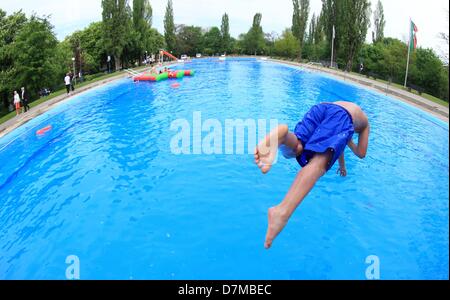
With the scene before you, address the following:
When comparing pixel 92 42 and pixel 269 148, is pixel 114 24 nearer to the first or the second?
pixel 92 42

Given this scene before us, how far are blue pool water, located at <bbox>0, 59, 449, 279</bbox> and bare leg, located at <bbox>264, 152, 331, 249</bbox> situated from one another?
0.89 metres

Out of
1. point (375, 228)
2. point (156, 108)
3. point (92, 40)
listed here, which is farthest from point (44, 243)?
point (92, 40)

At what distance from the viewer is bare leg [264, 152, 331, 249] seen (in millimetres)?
2541

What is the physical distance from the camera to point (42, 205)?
7.75 meters

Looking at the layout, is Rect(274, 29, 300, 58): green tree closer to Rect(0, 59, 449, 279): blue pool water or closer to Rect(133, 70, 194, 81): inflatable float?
Rect(133, 70, 194, 81): inflatable float

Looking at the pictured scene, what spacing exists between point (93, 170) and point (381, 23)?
45.7 m

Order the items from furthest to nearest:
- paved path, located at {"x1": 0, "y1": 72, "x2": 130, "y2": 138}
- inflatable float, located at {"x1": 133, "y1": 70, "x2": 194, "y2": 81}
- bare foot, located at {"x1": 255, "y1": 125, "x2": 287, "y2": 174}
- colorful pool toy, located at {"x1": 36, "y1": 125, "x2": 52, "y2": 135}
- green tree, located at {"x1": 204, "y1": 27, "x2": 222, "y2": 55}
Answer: green tree, located at {"x1": 204, "y1": 27, "x2": 222, "y2": 55} → inflatable float, located at {"x1": 133, "y1": 70, "x2": 194, "y2": 81} → paved path, located at {"x1": 0, "y1": 72, "x2": 130, "y2": 138} → colorful pool toy, located at {"x1": 36, "y1": 125, "x2": 52, "y2": 135} → bare foot, located at {"x1": 255, "y1": 125, "x2": 287, "y2": 174}

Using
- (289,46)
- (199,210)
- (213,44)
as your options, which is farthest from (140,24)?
(213,44)

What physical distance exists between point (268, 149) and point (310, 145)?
1.57ft

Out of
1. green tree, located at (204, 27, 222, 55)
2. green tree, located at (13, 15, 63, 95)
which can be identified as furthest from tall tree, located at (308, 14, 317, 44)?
green tree, located at (13, 15, 63, 95)

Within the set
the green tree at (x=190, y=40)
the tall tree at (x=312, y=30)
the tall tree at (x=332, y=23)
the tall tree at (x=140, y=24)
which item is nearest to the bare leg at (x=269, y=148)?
the tall tree at (x=332, y=23)

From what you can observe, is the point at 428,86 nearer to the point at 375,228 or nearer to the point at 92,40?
the point at 375,228

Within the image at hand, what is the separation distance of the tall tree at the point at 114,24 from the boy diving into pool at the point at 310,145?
32.2 metres

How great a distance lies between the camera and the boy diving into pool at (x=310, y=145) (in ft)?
8.52
